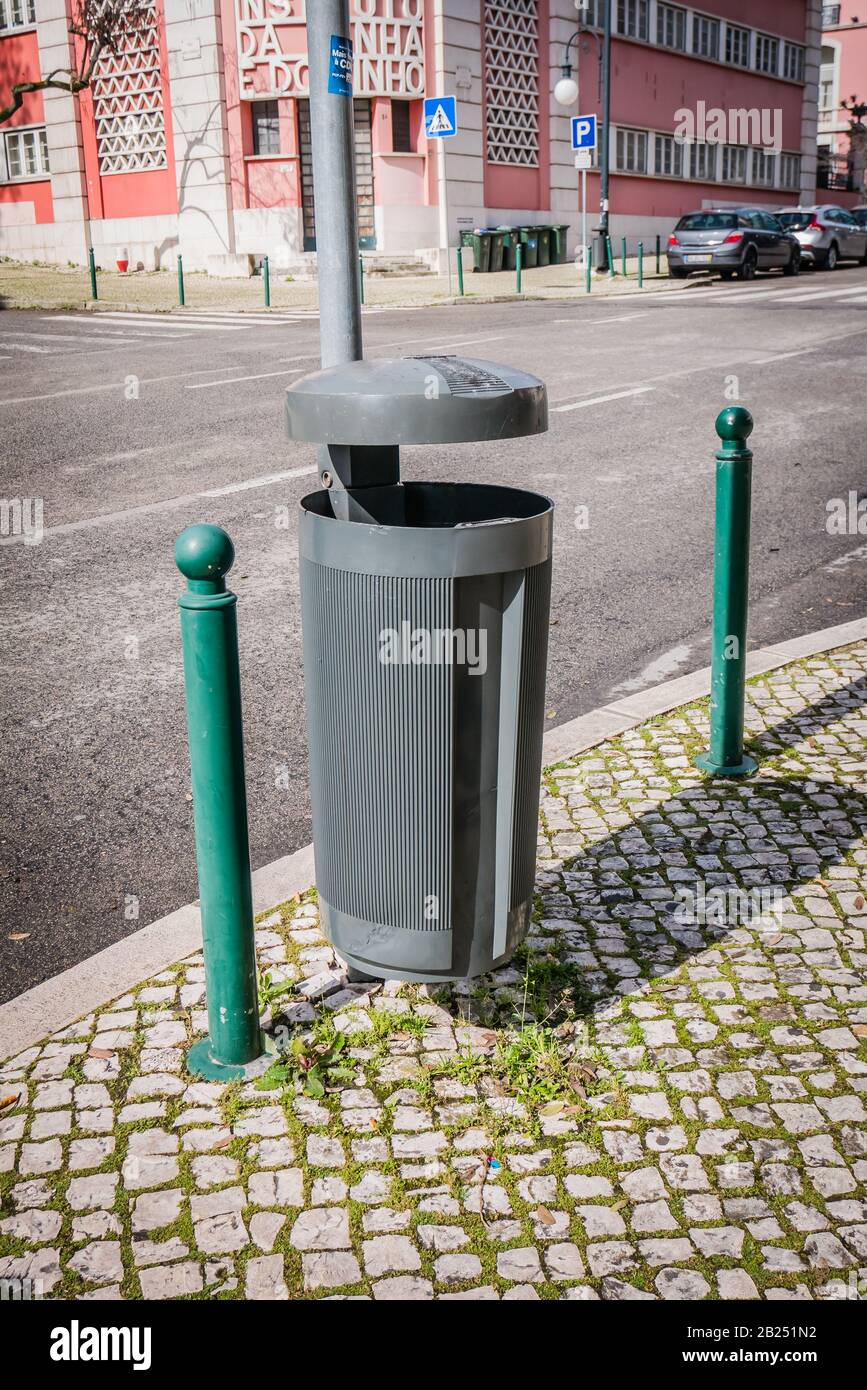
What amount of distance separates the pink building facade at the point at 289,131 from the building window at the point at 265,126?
44mm

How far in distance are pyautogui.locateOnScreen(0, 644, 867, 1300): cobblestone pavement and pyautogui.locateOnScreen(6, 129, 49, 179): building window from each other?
121 feet

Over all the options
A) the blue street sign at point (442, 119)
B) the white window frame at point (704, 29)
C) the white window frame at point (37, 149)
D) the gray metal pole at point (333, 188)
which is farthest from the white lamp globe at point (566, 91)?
the gray metal pole at point (333, 188)

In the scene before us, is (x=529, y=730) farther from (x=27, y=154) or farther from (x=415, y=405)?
(x=27, y=154)

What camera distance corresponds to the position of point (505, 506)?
328 cm

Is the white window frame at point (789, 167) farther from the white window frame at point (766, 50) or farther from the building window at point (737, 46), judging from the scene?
the building window at point (737, 46)

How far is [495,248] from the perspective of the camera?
32219mm

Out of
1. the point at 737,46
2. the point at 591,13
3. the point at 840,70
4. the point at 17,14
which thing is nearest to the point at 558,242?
the point at 591,13

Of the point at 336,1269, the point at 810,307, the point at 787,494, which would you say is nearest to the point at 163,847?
the point at 336,1269

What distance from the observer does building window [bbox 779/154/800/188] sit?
51469 mm

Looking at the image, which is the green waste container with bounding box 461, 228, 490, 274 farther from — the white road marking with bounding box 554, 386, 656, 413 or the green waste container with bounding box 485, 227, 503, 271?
the white road marking with bounding box 554, 386, 656, 413

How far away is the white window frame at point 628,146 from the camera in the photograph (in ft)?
130

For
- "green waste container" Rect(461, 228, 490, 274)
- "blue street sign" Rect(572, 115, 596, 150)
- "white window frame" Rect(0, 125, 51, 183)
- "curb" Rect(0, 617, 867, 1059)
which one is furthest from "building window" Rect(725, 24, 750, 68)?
"curb" Rect(0, 617, 867, 1059)

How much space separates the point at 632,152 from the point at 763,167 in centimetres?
1196
